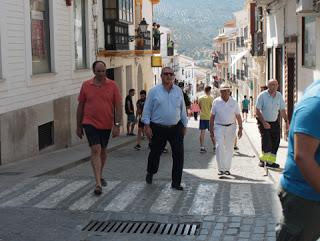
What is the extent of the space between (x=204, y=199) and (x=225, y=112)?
268cm

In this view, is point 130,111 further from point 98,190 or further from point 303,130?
point 303,130

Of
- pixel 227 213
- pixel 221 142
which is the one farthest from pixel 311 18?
pixel 227 213

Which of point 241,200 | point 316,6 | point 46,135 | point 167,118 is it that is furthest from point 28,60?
point 241,200

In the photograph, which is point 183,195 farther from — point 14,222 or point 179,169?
point 14,222

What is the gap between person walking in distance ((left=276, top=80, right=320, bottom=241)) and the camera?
3330 millimetres

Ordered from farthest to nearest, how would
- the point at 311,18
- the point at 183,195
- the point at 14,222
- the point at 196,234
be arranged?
the point at 311,18
the point at 183,195
the point at 14,222
the point at 196,234

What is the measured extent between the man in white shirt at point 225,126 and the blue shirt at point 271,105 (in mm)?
1046

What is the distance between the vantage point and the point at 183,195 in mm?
7805

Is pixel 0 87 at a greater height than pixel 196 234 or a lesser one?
greater

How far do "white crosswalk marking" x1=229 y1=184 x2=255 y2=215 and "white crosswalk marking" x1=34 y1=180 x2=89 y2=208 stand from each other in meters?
2.05

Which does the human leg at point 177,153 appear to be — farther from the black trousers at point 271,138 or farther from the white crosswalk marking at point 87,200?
the black trousers at point 271,138

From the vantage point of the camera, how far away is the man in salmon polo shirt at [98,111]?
26.0ft

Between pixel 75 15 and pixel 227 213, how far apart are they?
12.3 m

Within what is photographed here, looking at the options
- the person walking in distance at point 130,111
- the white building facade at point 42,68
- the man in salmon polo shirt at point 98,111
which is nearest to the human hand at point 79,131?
the man in salmon polo shirt at point 98,111
